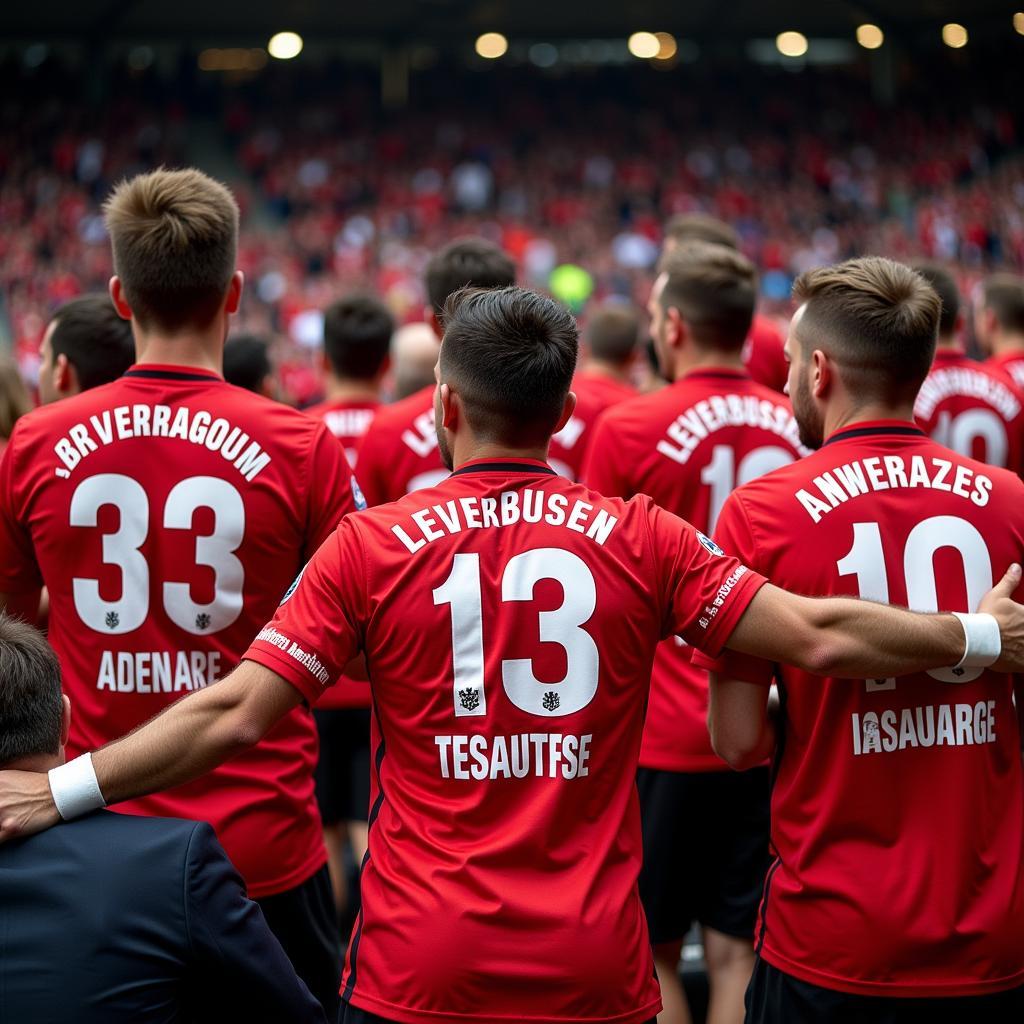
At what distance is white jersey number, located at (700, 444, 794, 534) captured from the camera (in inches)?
140

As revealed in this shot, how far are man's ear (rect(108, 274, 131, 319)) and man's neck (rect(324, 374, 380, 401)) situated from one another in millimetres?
2114

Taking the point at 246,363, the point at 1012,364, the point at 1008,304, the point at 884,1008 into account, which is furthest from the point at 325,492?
the point at 1008,304

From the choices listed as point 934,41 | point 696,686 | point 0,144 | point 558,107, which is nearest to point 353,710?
point 696,686

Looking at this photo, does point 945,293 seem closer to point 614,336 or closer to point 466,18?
point 614,336

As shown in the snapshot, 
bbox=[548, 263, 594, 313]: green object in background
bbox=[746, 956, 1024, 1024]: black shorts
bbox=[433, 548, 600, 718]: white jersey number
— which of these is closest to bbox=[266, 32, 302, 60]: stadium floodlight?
bbox=[548, 263, 594, 313]: green object in background

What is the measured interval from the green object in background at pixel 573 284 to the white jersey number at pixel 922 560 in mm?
19654

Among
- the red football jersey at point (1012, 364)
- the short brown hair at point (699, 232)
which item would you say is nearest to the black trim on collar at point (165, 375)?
the short brown hair at point (699, 232)

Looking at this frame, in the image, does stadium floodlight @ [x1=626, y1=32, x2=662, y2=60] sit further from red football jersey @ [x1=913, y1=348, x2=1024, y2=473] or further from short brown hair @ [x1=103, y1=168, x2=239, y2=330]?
short brown hair @ [x1=103, y1=168, x2=239, y2=330]

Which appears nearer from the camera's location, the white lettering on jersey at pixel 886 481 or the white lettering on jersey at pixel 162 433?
the white lettering on jersey at pixel 886 481

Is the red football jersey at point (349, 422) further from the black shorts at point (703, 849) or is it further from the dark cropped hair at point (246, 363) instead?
the black shorts at point (703, 849)

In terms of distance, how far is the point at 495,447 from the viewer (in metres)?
2.31

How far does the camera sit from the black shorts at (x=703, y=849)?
3518mm

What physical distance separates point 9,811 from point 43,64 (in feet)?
92.6

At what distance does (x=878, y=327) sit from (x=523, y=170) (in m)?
24.7
